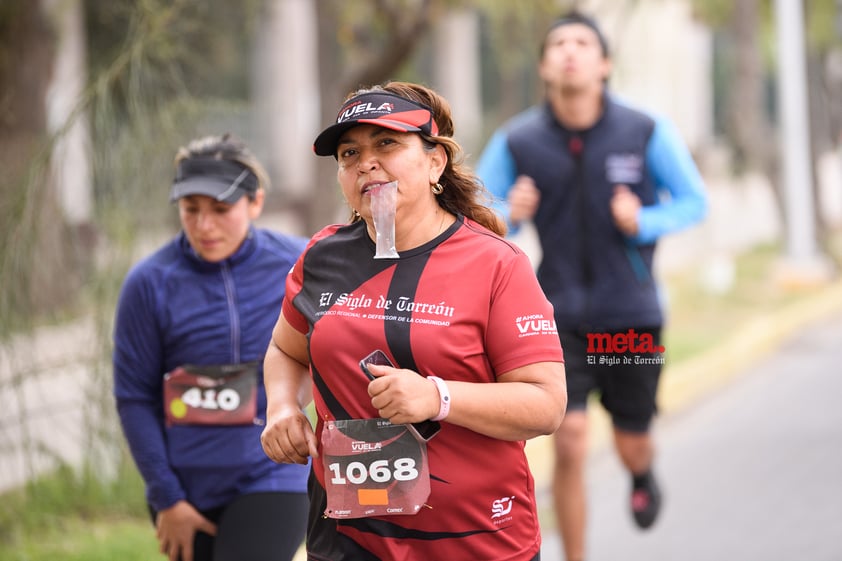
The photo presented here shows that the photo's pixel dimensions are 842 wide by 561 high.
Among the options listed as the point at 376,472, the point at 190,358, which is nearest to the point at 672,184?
the point at 190,358

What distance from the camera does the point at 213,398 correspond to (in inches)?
158

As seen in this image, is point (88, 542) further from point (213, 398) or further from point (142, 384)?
point (213, 398)

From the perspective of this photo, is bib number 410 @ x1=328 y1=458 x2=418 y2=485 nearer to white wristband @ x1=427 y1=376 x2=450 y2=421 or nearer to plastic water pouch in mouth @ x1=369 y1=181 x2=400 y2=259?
white wristband @ x1=427 y1=376 x2=450 y2=421

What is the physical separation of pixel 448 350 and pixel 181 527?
1.53 m

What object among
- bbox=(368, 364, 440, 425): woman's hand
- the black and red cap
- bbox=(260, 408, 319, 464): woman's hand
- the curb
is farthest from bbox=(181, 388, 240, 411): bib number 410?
the curb

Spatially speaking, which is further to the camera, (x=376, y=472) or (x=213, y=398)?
(x=213, y=398)

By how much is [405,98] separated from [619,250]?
2.80 meters

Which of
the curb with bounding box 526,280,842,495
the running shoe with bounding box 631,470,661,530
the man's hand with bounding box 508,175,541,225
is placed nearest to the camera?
the man's hand with bounding box 508,175,541,225

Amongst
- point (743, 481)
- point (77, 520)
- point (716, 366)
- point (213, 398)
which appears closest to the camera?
point (213, 398)

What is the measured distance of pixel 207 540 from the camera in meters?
4.09

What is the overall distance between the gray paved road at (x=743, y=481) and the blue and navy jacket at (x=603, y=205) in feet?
4.26

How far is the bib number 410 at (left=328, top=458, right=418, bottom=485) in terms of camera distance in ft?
9.50

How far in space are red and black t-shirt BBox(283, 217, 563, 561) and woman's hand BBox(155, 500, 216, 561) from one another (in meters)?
1.10

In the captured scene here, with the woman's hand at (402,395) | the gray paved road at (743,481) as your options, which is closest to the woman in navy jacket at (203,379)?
the woman's hand at (402,395)
